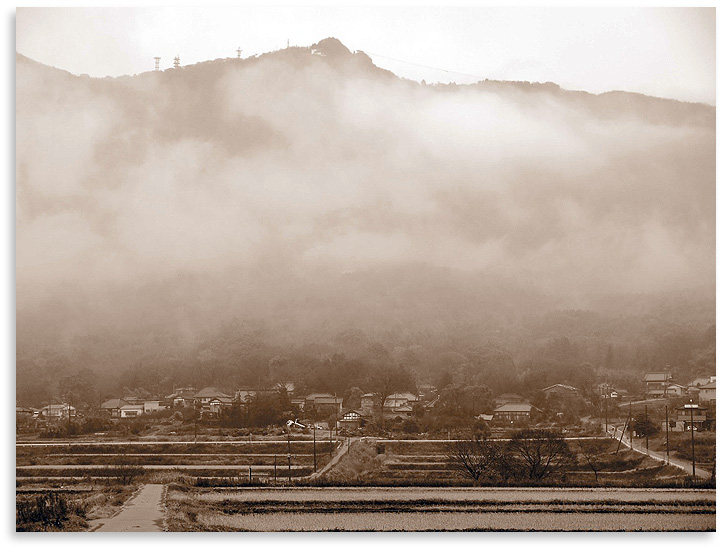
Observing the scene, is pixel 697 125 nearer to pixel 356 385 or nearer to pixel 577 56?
pixel 577 56

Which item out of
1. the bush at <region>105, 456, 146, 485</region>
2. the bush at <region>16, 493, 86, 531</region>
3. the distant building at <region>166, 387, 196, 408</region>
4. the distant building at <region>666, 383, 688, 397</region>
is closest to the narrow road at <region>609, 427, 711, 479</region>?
the distant building at <region>666, 383, 688, 397</region>

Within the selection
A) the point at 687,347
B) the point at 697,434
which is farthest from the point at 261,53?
the point at 697,434

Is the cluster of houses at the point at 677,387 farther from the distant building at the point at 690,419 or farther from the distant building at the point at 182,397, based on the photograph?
the distant building at the point at 182,397

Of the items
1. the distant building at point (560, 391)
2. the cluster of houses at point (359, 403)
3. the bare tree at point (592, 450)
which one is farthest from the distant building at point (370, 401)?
the bare tree at point (592, 450)

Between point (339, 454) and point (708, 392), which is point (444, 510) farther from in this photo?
point (708, 392)

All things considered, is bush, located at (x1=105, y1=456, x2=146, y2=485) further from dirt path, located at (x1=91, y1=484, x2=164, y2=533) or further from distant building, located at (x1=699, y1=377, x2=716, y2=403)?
distant building, located at (x1=699, y1=377, x2=716, y2=403)
